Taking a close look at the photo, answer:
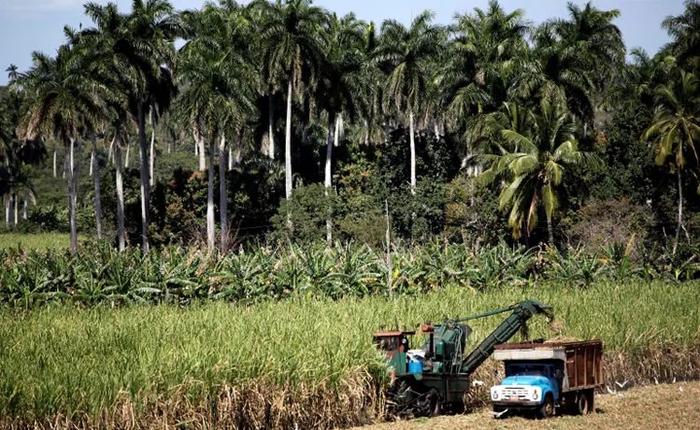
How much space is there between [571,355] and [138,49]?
4387 centimetres

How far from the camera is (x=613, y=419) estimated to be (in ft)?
62.1

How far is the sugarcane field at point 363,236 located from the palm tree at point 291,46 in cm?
17

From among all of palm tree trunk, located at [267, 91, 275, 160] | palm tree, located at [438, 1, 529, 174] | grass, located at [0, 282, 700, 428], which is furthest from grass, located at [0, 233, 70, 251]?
grass, located at [0, 282, 700, 428]

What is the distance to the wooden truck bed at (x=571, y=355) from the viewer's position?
19.1 meters

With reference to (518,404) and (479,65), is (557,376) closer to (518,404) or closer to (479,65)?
(518,404)

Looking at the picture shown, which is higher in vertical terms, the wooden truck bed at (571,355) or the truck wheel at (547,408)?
the wooden truck bed at (571,355)

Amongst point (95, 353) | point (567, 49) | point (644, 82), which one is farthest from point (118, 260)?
point (644, 82)

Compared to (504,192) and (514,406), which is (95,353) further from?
(504,192)

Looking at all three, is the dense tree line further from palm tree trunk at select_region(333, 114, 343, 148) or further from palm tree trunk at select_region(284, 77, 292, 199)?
palm tree trunk at select_region(333, 114, 343, 148)

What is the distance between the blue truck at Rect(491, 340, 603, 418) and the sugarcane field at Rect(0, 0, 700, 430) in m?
0.06

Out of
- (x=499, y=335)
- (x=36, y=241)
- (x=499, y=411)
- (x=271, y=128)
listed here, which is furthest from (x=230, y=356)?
(x=36, y=241)

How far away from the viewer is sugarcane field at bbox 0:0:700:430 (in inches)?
744

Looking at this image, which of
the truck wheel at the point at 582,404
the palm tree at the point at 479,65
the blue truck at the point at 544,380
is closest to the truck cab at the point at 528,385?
the blue truck at the point at 544,380

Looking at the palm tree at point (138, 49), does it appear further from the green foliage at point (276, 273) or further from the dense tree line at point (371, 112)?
the green foliage at point (276, 273)
